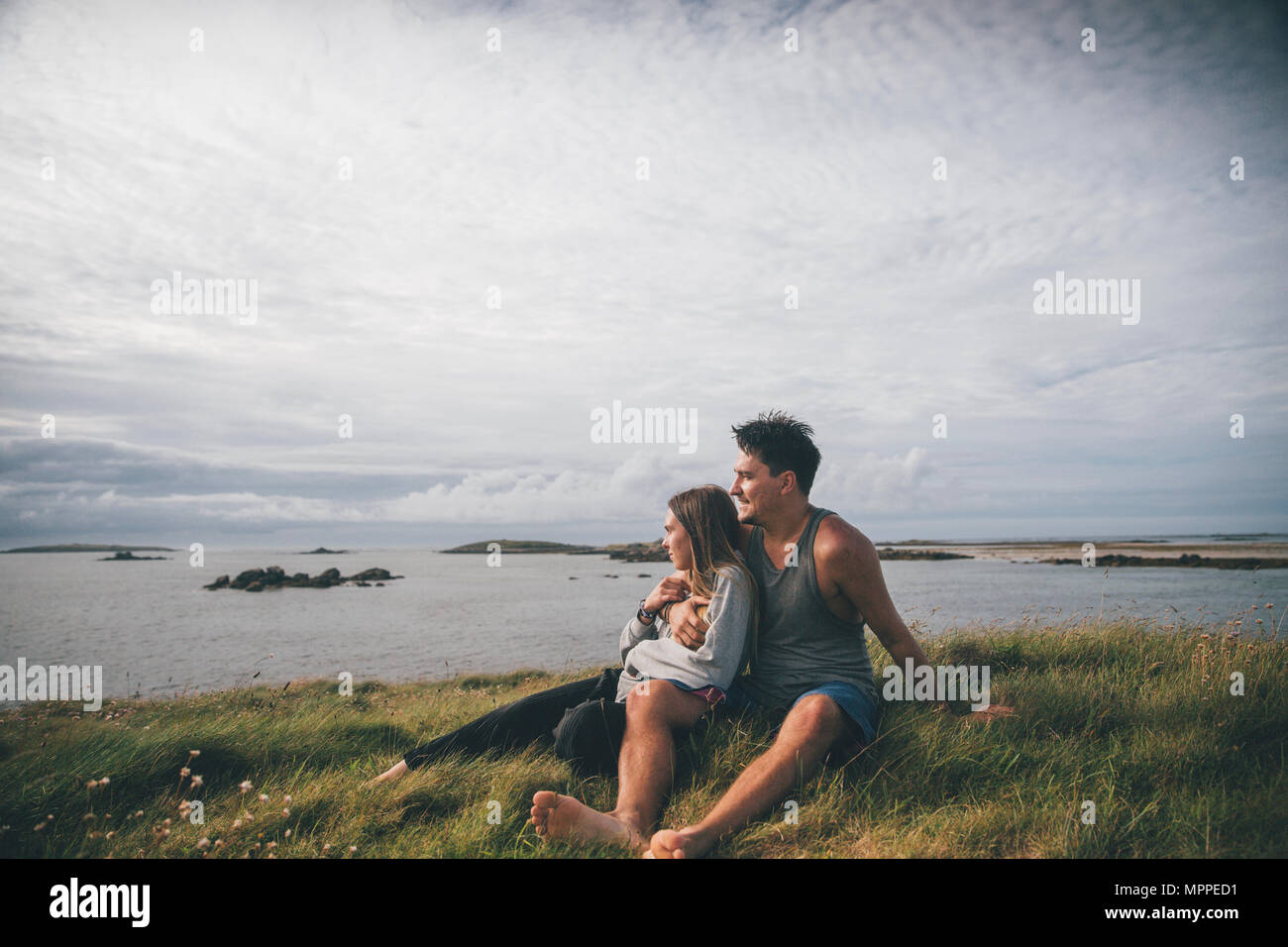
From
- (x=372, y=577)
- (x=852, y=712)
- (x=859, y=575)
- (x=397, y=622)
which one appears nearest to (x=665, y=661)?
(x=852, y=712)

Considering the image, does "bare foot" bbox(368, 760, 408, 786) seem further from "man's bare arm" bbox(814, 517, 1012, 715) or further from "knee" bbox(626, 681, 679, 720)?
"man's bare arm" bbox(814, 517, 1012, 715)

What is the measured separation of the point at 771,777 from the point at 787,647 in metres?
0.89

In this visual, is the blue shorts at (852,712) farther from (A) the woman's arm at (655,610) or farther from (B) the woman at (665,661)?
(A) the woman's arm at (655,610)

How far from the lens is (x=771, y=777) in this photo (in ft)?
11.3

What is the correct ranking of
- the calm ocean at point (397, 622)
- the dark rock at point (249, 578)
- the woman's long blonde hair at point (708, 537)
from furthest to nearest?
the dark rock at point (249, 578) < the calm ocean at point (397, 622) < the woman's long blonde hair at point (708, 537)

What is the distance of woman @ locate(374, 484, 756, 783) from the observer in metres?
3.88

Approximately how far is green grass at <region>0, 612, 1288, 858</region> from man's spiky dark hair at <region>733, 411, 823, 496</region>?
1.59 meters

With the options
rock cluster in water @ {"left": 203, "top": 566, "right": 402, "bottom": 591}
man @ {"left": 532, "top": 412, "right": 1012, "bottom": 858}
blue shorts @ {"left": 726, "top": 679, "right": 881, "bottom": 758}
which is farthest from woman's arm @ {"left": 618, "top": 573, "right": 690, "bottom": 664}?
rock cluster in water @ {"left": 203, "top": 566, "right": 402, "bottom": 591}

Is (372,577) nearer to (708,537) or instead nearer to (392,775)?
(392,775)

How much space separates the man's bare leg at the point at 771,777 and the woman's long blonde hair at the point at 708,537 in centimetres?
64

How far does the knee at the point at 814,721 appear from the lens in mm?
3625

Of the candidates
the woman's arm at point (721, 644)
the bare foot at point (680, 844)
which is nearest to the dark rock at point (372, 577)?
the woman's arm at point (721, 644)
